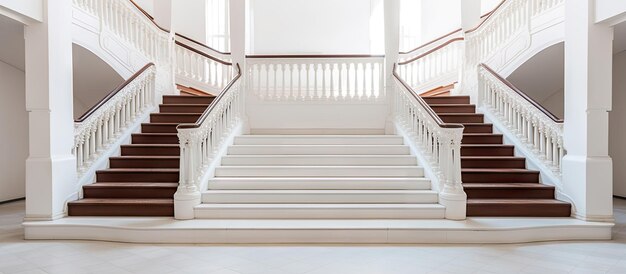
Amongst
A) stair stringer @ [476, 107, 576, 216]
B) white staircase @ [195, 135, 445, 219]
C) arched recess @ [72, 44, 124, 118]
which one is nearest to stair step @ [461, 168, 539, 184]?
stair stringer @ [476, 107, 576, 216]

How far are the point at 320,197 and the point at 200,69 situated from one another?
6.23 m

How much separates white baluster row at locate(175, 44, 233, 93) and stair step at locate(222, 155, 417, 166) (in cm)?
317

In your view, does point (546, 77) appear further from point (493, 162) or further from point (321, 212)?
point (321, 212)

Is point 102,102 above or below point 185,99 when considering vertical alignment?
below

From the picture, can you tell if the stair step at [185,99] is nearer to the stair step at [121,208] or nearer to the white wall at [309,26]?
the stair step at [121,208]

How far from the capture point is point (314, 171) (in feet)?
19.4

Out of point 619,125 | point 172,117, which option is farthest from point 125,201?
point 619,125

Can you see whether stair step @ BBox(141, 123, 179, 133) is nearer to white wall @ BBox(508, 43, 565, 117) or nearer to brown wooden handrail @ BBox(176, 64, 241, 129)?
brown wooden handrail @ BBox(176, 64, 241, 129)

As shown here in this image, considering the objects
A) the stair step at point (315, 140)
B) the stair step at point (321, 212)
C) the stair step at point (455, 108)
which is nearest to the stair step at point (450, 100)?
the stair step at point (455, 108)

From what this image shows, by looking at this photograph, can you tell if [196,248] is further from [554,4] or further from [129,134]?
[554,4]

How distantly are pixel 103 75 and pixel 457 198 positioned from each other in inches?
253

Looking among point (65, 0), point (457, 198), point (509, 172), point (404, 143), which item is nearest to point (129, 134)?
point (65, 0)

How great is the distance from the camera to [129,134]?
21.8 ft

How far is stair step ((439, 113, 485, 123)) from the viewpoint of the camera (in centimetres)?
709
